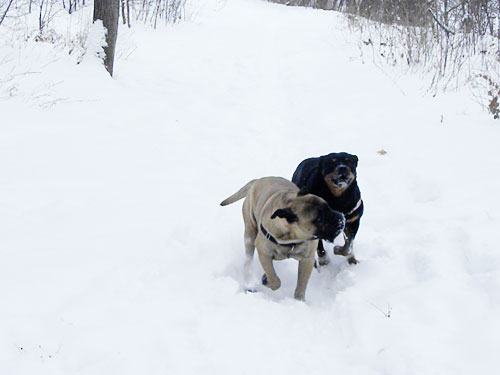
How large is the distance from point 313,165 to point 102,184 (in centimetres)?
233

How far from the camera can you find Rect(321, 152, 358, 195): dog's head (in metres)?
4.13

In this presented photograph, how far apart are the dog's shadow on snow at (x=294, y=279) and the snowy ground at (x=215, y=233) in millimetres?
24

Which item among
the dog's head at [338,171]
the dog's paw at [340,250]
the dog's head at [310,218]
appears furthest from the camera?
the dog's paw at [340,250]

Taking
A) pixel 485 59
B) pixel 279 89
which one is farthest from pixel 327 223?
pixel 485 59

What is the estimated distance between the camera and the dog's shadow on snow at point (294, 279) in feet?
13.8

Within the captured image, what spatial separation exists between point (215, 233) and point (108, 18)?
5603mm

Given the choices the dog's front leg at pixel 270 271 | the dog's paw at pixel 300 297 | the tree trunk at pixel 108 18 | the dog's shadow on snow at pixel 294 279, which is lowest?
the dog's shadow on snow at pixel 294 279

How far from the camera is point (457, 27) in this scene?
1205cm

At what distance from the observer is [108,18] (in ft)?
28.2

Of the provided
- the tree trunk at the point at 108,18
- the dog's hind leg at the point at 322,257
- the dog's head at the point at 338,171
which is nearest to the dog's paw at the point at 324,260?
the dog's hind leg at the point at 322,257

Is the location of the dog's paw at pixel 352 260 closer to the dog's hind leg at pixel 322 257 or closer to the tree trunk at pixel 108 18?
the dog's hind leg at pixel 322 257

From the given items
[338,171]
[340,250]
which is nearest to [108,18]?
[338,171]

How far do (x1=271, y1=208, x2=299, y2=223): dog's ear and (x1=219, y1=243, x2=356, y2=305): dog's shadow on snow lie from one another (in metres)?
0.80

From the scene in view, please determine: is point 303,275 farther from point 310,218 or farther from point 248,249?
point 248,249
